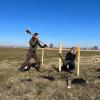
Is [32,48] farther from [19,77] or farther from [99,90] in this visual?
[99,90]

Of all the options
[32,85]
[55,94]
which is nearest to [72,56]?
[32,85]

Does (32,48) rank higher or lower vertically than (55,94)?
higher

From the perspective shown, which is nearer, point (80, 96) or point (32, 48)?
point (80, 96)

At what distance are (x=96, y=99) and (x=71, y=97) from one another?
76 cm

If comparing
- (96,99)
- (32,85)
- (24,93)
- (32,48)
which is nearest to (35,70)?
(32,48)

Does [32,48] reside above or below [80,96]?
above

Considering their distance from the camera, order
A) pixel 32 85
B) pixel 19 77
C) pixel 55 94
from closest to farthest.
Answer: pixel 55 94
pixel 32 85
pixel 19 77

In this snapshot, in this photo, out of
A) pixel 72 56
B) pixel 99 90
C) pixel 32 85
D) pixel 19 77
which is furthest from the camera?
pixel 72 56

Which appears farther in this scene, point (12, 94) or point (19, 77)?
point (19, 77)

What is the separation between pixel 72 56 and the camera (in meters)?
15.4

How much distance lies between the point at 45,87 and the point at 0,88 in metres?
1.59

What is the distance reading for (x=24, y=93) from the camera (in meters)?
9.81

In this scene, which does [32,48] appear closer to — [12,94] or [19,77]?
[19,77]

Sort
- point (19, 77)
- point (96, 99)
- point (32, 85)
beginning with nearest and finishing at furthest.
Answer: point (96, 99), point (32, 85), point (19, 77)
